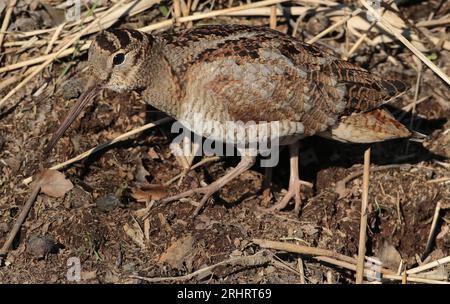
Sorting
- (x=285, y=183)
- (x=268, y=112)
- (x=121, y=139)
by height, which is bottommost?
(x=285, y=183)

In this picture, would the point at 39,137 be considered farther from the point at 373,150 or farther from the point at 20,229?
the point at 373,150

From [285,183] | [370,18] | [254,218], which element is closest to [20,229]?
[254,218]

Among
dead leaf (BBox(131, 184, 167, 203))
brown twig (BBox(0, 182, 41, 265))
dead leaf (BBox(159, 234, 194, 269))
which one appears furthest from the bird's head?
dead leaf (BBox(159, 234, 194, 269))

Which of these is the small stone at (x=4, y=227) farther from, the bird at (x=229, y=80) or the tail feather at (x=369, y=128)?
the tail feather at (x=369, y=128)

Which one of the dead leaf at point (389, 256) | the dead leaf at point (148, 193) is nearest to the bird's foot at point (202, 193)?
the dead leaf at point (148, 193)

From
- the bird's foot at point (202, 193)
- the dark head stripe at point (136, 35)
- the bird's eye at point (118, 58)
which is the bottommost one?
the bird's foot at point (202, 193)

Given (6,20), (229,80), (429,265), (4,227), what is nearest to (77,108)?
(4,227)

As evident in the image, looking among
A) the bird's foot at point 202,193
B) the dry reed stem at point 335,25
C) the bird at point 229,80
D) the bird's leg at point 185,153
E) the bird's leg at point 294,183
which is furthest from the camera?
the dry reed stem at point 335,25

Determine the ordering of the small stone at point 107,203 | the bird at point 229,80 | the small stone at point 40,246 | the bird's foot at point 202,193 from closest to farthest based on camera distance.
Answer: the small stone at point 40,246 → the bird at point 229,80 → the small stone at point 107,203 → the bird's foot at point 202,193
